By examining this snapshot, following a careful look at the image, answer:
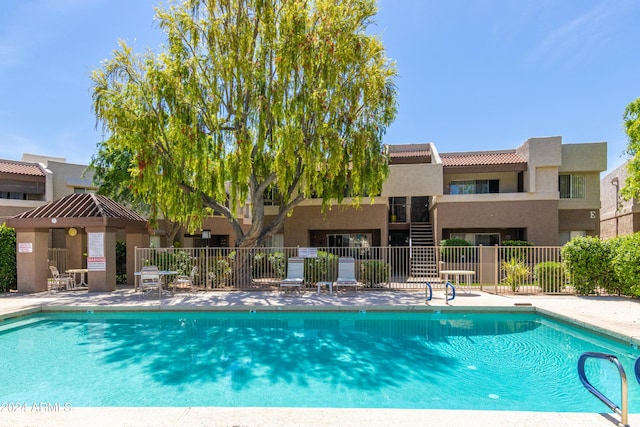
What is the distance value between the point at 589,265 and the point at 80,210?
19.6 metres

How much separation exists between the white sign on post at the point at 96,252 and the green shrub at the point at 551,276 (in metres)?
17.1

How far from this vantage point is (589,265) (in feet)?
40.8

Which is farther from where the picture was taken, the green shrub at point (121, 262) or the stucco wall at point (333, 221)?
the stucco wall at point (333, 221)

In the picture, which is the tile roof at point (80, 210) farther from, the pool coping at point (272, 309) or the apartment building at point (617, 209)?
the apartment building at point (617, 209)

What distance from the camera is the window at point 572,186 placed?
69.4 feet

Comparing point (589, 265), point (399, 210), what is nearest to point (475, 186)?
point (399, 210)

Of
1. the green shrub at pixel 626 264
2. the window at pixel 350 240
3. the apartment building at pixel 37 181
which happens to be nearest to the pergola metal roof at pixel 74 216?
the apartment building at pixel 37 181

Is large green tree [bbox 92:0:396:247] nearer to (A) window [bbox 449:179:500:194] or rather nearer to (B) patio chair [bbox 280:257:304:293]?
(B) patio chair [bbox 280:257:304:293]

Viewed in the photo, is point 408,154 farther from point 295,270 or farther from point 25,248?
point 25,248

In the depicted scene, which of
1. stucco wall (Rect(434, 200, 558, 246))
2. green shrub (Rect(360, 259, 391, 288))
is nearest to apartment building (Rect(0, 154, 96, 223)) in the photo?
green shrub (Rect(360, 259, 391, 288))

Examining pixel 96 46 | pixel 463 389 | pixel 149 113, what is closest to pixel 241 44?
pixel 149 113

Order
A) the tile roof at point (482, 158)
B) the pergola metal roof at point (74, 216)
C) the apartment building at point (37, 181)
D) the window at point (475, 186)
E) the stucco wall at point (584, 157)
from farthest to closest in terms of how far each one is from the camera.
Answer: the apartment building at point (37, 181) → the window at point (475, 186) → the tile roof at point (482, 158) → the stucco wall at point (584, 157) → the pergola metal roof at point (74, 216)

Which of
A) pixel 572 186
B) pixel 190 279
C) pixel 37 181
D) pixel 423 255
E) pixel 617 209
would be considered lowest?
pixel 190 279

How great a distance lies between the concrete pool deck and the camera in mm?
3996
